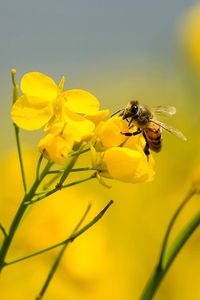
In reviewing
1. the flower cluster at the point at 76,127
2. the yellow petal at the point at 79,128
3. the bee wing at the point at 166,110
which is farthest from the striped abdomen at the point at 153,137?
the yellow petal at the point at 79,128

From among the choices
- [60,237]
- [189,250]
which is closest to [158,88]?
[189,250]

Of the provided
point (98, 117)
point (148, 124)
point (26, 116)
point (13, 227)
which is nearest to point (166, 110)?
point (148, 124)

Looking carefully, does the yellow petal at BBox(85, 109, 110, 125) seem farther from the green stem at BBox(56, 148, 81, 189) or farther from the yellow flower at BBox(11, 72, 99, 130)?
the green stem at BBox(56, 148, 81, 189)

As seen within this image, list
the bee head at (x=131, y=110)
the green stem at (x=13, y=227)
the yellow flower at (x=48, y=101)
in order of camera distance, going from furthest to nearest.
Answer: the bee head at (x=131, y=110), the yellow flower at (x=48, y=101), the green stem at (x=13, y=227)

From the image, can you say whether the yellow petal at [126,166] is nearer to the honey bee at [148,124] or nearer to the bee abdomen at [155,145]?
the honey bee at [148,124]

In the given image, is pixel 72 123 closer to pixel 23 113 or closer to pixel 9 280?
pixel 23 113

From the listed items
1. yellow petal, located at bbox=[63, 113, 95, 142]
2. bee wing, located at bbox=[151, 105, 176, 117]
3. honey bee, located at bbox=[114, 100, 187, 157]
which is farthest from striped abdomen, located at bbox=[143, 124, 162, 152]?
yellow petal, located at bbox=[63, 113, 95, 142]

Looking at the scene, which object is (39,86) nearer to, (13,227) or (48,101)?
(48,101)
